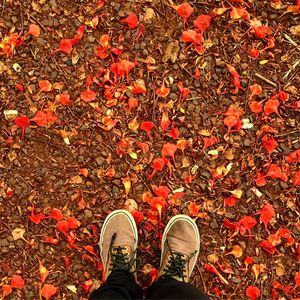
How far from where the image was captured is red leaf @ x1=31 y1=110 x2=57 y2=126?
8.87 ft

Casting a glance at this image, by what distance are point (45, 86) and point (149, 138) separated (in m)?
0.69

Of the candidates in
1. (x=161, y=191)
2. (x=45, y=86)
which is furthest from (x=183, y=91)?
(x=45, y=86)

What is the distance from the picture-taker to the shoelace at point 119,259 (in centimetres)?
260

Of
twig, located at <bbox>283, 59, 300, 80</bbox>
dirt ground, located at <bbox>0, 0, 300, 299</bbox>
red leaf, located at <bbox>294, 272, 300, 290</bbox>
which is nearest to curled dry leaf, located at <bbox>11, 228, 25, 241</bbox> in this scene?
dirt ground, located at <bbox>0, 0, 300, 299</bbox>

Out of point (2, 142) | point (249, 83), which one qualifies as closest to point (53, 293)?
point (2, 142)

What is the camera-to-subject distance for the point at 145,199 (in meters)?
2.70

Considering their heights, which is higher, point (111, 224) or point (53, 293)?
point (111, 224)

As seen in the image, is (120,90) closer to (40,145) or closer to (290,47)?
(40,145)

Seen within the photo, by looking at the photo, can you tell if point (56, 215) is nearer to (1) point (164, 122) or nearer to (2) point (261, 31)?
(1) point (164, 122)

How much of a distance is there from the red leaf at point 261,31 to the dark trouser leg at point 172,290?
4.88ft

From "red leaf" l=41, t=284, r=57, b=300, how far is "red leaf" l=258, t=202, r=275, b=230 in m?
1.27

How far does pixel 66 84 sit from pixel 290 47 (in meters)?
1.35

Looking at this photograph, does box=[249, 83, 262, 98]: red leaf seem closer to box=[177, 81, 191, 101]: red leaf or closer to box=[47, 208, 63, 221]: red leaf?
box=[177, 81, 191, 101]: red leaf

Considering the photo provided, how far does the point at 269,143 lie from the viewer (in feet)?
8.89
